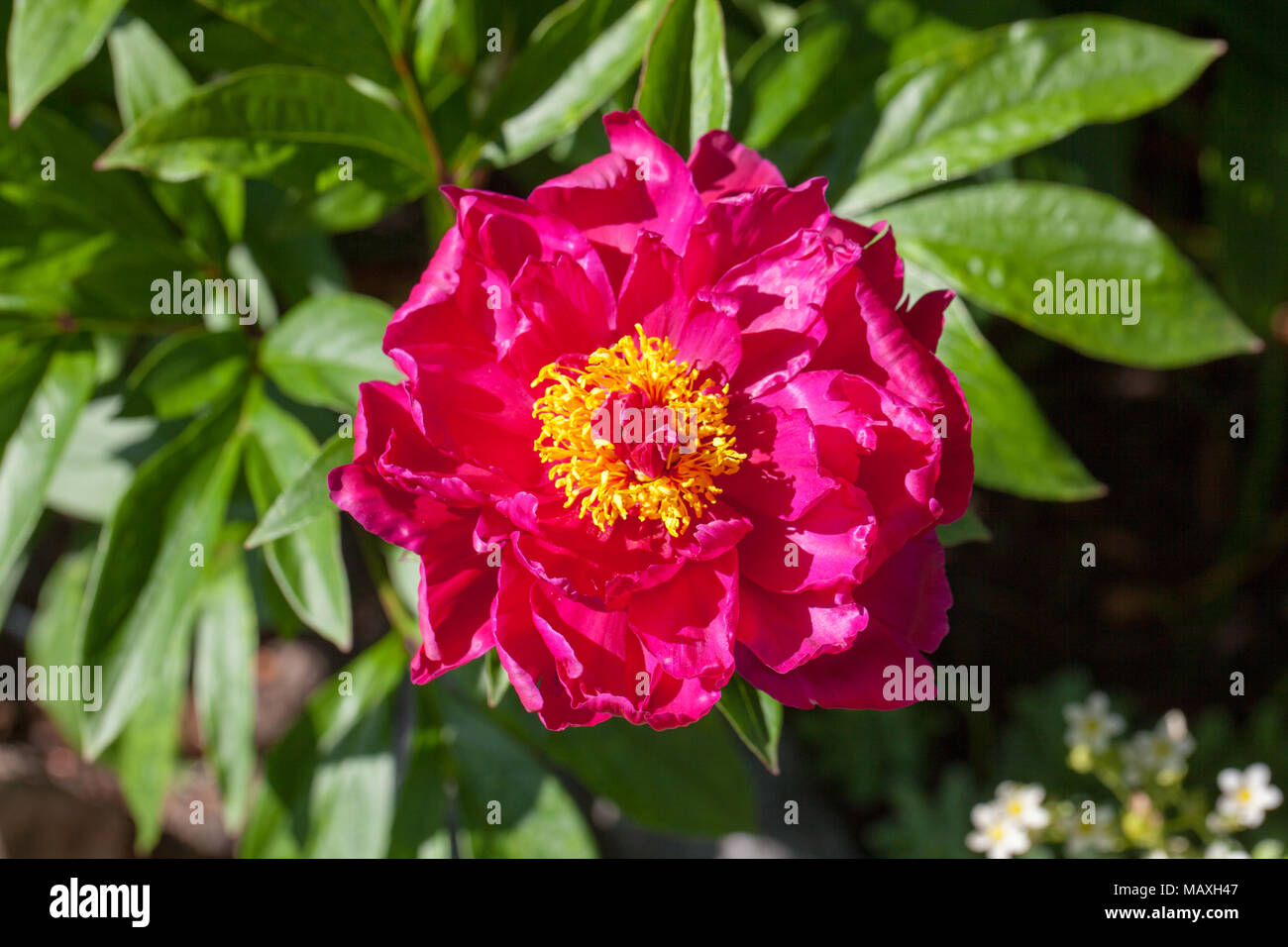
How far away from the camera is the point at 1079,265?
1613 millimetres

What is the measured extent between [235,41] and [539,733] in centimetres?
138

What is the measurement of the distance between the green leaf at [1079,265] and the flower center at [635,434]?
0.54 meters

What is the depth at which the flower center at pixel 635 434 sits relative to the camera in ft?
4.21

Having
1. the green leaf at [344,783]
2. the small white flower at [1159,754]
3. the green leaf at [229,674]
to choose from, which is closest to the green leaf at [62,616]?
the green leaf at [229,674]

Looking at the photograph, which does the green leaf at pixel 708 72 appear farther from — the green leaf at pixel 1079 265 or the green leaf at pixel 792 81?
the green leaf at pixel 1079 265

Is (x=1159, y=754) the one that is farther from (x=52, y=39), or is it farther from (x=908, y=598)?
(x=52, y=39)

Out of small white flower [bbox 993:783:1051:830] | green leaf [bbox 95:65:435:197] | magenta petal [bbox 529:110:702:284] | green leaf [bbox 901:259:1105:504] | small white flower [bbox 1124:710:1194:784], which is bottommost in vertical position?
small white flower [bbox 993:783:1051:830]

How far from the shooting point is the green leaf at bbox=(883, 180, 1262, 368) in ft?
5.19

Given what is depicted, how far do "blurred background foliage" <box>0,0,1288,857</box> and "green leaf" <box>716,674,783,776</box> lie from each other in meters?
0.01

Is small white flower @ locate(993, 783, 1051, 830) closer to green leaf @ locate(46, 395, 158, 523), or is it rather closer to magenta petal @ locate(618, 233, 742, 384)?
magenta petal @ locate(618, 233, 742, 384)

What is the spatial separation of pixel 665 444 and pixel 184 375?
82 cm

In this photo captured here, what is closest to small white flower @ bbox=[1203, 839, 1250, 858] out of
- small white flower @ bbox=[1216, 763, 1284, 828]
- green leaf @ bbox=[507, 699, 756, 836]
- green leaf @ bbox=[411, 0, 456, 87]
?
small white flower @ bbox=[1216, 763, 1284, 828]

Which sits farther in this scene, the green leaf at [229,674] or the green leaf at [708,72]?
the green leaf at [229,674]
